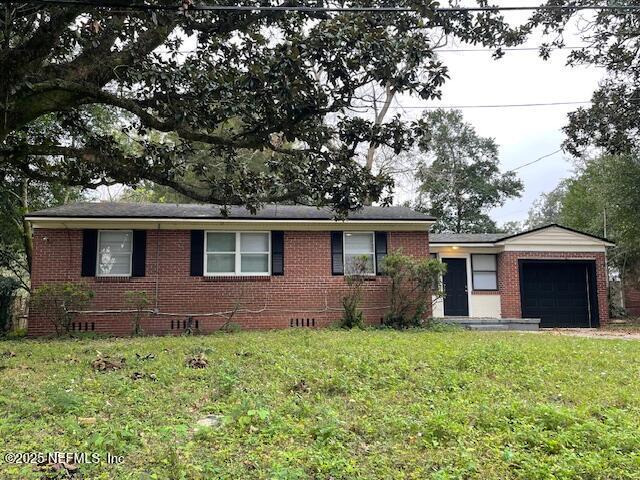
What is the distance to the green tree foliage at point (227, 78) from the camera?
19.7ft

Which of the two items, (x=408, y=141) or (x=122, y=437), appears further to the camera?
(x=408, y=141)

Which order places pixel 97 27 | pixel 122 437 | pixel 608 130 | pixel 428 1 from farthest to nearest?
pixel 608 130 → pixel 428 1 → pixel 97 27 → pixel 122 437

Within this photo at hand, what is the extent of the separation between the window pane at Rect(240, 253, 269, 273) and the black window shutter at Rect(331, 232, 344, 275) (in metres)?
1.85

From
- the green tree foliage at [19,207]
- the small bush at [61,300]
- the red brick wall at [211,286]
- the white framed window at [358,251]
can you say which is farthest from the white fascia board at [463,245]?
the green tree foliage at [19,207]

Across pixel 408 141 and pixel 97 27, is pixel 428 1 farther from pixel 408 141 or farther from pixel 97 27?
pixel 97 27

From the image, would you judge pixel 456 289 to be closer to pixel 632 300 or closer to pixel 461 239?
pixel 461 239

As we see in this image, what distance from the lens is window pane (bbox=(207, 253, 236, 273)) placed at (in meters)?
12.7

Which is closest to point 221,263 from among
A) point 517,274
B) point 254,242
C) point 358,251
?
point 254,242

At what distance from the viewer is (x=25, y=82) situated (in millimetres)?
5535

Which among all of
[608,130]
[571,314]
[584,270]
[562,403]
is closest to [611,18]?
[608,130]

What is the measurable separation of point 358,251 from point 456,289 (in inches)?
172

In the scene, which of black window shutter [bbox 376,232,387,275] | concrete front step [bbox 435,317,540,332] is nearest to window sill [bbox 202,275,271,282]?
black window shutter [bbox 376,232,387,275]

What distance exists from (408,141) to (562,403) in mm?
4420

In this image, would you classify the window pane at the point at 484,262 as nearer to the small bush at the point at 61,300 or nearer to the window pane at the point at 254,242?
the window pane at the point at 254,242
